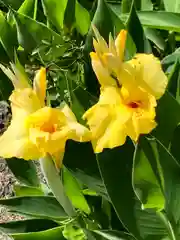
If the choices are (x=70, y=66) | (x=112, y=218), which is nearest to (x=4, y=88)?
(x=70, y=66)

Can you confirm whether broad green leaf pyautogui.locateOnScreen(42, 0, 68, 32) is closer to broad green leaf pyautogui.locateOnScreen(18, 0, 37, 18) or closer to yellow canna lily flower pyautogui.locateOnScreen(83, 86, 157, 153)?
broad green leaf pyautogui.locateOnScreen(18, 0, 37, 18)

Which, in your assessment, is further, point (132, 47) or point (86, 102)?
point (132, 47)

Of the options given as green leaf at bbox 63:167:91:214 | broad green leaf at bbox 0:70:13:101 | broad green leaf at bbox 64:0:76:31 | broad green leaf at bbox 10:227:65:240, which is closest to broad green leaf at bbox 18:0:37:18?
broad green leaf at bbox 64:0:76:31

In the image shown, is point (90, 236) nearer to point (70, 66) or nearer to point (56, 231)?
point (56, 231)

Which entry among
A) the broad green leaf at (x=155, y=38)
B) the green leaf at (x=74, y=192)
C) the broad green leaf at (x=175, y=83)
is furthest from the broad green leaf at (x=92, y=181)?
the broad green leaf at (x=155, y=38)

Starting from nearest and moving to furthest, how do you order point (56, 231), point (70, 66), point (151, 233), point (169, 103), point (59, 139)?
point (59, 139) < point (169, 103) < point (151, 233) < point (56, 231) < point (70, 66)

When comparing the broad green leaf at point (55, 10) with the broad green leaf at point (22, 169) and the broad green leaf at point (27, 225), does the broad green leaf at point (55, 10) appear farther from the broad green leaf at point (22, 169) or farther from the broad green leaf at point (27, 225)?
the broad green leaf at point (27, 225)
